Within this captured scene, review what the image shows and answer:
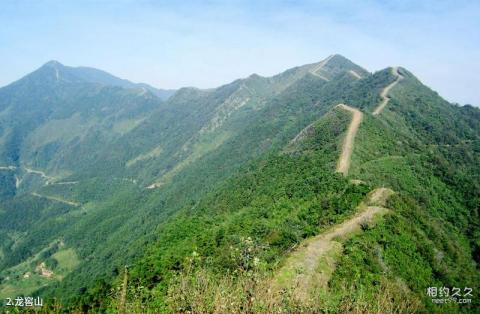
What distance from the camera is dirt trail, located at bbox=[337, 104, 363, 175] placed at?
69.8m

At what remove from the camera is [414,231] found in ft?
160

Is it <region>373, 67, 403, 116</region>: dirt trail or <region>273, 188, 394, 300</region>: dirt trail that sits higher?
<region>373, 67, 403, 116</region>: dirt trail

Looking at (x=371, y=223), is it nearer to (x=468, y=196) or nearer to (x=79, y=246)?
(x=468, y=196)

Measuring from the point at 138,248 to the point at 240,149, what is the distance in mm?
78129

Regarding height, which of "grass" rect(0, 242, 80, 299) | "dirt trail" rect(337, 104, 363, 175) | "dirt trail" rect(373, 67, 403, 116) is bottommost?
"grass" rect(0, 242, 80, 299)

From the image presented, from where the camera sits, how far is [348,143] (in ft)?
264

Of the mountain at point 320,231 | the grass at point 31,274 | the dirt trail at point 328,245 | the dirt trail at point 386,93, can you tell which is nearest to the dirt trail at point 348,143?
the mountain at point 320,231

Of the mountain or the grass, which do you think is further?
the grass

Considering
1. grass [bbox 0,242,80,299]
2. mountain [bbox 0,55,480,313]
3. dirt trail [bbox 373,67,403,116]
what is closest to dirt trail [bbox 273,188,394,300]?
mountain [bbox 0,55,480,313]

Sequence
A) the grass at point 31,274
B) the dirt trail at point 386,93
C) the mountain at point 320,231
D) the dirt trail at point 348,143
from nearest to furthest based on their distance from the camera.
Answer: the mountain at point 320,231, the dirt trail at point 348,143, the dirt trail at point 386,93, the grass at point 31,274

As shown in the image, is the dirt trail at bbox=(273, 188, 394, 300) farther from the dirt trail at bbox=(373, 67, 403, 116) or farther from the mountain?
the dirt trail at bbox=(373, 67, 403, 116)

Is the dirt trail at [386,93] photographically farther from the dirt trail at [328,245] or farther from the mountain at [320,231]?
the dirt trail at [328,245]

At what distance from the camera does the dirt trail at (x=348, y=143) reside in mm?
69750

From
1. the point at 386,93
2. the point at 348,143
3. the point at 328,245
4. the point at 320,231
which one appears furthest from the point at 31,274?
the point at 386,93
